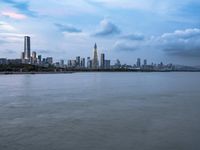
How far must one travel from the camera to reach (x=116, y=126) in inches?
522

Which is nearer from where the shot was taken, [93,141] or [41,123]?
[93,141]

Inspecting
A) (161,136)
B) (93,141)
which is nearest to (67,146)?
(93,141)

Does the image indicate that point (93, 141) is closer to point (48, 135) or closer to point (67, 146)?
point (67, 146)

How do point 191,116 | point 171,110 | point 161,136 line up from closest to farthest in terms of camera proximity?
point 161,136 < point 191,116 < point 171,110

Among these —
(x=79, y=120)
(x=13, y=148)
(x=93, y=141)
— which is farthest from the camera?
(x=79, y=120)

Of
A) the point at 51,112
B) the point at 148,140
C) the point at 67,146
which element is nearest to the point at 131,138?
the point at 148,140

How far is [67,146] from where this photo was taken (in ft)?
33.2

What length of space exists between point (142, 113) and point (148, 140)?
6.01 metres

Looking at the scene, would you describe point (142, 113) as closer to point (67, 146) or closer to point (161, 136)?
point (161, 136)

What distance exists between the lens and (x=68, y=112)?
17.1 m

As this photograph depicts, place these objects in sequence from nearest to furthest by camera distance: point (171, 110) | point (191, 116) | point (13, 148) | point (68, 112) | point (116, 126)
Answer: point (13, 148)
point (116, 126)
point (191, 116)
point (68, 112)
point (171, 110)

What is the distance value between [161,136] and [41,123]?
5269 millimetres

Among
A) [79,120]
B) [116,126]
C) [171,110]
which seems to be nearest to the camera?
[116,126]

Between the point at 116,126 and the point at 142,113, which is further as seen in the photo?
the point at 142,113
